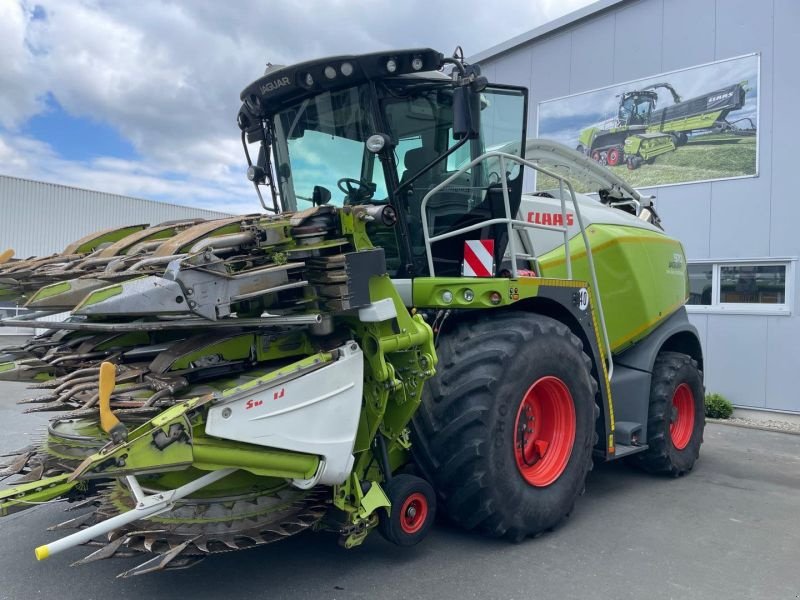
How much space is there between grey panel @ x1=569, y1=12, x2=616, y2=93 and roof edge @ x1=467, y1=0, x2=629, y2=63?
16 cm

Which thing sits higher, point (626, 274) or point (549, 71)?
point (549, 71)

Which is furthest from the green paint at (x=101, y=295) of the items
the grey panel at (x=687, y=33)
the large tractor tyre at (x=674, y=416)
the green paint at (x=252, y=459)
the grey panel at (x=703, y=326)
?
the grey panel at (x=687, y=33)

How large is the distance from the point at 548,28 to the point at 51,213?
1425 cm

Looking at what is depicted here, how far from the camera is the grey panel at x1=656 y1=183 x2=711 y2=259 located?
8961 mm

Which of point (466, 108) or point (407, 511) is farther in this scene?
point (466, 108)

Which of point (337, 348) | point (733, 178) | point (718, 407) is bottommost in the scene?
point (718, 407)

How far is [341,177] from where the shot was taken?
4.25 m

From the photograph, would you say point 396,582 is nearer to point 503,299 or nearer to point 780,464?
point 503,299

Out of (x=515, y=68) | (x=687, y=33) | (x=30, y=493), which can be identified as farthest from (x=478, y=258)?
(x=515, y=68)

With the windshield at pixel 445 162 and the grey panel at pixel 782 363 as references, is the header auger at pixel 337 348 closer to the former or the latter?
the windshield at pixel 445 162

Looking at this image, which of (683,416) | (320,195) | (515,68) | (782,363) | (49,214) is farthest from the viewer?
(49,214)

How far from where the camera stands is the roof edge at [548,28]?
9805 millimetres

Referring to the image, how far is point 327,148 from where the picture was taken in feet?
14.0

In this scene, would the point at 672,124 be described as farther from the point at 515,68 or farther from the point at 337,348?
the point at 337,348
